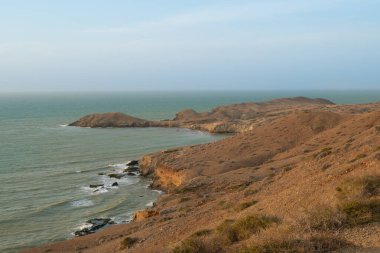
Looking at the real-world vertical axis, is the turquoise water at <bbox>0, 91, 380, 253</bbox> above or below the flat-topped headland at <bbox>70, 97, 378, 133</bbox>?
below

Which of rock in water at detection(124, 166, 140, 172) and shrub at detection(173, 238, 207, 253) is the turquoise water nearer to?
rock in water at detection(124, 166, 140, 172)

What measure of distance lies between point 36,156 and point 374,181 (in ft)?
180

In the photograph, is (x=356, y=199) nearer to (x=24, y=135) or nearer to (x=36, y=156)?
(x=36, y=156)

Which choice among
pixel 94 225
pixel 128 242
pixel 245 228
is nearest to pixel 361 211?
pixel 245 228

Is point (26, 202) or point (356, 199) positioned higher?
point (356, 199)

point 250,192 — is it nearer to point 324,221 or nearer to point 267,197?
point 267,197

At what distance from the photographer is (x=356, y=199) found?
14.3 m

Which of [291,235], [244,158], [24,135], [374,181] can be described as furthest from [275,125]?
[24,135]

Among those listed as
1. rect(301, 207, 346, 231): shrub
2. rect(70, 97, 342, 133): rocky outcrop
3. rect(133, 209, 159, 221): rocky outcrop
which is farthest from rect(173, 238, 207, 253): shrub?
rect(70, 97, 342, 133): rocky outcrop

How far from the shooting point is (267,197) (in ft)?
73.6

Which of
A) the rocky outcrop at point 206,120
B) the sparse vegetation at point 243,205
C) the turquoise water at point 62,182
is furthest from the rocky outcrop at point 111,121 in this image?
the sparse vegetation at point 243,205

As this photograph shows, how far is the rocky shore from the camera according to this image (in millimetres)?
12641

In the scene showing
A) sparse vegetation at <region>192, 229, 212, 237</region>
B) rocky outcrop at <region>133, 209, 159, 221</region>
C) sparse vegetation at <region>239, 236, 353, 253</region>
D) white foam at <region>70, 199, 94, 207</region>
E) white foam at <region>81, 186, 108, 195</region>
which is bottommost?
white foam at <region>70, 199, 94, 207</region>

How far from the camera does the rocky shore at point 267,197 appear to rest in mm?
12641
